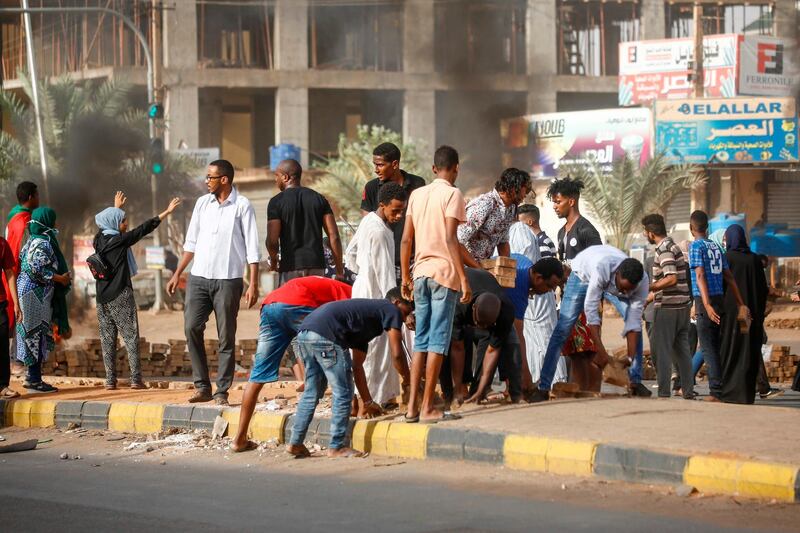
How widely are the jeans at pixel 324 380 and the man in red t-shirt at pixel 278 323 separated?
0.27m

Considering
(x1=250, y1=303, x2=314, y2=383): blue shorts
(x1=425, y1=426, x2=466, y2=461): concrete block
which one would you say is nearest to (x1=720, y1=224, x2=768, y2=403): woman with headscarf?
(x1=425, y1=426, x2=466, y2=461): concrete block

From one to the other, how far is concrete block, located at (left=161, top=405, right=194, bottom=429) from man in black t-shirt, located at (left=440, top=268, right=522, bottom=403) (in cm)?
206

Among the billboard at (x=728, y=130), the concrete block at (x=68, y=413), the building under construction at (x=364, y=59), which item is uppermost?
the building under construction at (x=364, y=59)

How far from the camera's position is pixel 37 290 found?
39.2 ft

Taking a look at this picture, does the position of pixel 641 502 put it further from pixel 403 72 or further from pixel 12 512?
pixel 403 72

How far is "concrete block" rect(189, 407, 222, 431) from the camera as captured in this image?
988 cm

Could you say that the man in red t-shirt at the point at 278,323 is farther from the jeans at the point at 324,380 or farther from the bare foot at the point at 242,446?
the jeans at the point at 324,380

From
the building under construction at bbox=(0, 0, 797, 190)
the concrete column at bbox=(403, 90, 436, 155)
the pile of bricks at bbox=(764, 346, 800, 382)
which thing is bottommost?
the pile of bricks at bbox=(764, 346, 800, 382)

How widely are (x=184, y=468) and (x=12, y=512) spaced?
1.67 metres

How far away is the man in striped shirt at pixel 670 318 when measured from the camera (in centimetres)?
1146

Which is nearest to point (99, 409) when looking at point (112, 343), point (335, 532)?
point (112, 343)

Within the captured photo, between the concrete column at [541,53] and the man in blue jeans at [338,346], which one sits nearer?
the man in blue jeans at [338,346]

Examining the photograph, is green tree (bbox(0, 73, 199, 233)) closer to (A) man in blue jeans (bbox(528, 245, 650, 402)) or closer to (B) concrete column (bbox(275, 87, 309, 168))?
(B) concrete column (bbox(275, 87, 309, 168))

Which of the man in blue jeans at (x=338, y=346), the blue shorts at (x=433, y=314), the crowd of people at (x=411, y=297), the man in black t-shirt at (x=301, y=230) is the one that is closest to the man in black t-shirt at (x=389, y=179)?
the crowd of people at (x=411, y=297)
